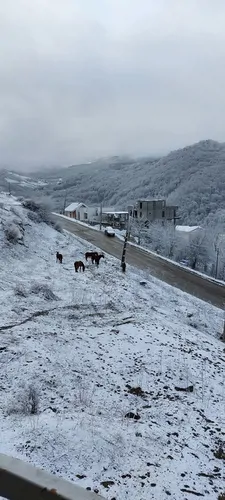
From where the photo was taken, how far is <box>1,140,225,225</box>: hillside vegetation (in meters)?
110

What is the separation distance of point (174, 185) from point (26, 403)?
130584 millimetres

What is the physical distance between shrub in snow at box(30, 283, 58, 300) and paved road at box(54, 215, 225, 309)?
634 inches

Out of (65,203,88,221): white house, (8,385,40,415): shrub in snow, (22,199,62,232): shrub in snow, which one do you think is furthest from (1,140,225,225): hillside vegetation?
(8,385,40,415): shrub in snow

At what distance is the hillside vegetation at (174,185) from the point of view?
110 meters

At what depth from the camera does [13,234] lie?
2395 cm

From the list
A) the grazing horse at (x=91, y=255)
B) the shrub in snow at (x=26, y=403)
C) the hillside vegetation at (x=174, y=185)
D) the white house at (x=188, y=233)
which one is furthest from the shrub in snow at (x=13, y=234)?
the hillside vegetation at (x=174, y=185)

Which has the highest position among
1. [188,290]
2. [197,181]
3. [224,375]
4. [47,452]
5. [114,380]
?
[197,181]

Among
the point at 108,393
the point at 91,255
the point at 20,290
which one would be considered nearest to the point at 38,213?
the point at 91,255

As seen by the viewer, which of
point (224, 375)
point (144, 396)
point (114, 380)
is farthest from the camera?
point (224, 375)

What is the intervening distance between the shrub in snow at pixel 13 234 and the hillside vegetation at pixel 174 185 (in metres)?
69.4

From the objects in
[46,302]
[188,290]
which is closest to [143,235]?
[188,290]

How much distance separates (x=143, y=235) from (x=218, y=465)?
59.8 meters

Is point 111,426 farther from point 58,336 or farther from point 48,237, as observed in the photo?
point 48,237

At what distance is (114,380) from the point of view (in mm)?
8656
